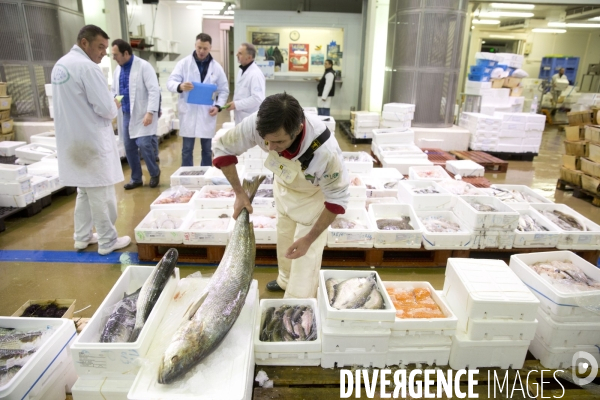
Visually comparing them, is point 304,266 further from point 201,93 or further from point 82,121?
point 201,93

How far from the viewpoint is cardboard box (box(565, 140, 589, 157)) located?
632 cm

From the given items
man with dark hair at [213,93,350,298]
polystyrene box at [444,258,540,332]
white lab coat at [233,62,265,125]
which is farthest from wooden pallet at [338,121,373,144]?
polystyrene box at [444,258,540,332]

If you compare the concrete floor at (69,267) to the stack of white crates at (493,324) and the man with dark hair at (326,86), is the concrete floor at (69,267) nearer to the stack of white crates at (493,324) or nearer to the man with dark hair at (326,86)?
the stack of white crates at (493,324)

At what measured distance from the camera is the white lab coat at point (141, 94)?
5699 millimetres

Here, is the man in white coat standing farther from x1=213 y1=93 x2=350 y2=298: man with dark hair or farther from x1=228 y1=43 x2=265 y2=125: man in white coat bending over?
x1=213 y1=93 x2=350 y2=298: man with dark hair

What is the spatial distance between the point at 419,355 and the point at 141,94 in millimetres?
5226

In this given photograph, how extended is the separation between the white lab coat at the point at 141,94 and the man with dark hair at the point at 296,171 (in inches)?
138

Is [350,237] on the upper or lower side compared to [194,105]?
lower

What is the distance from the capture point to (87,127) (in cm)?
375

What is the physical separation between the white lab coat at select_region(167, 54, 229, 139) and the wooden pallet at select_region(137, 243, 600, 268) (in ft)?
7.68

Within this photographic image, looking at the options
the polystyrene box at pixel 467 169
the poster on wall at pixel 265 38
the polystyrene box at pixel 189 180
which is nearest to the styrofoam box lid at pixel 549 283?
the polystyrene box at pixel 467 169

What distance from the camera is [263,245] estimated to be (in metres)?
4.15

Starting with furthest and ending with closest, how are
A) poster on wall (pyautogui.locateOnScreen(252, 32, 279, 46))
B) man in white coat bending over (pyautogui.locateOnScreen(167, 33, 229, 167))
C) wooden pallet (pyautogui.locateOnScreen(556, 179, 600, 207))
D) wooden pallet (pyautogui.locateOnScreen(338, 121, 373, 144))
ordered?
poster on wall (pyautogui.locateOnScreen(252, 32, 279, 46)) → wooden pallet (pyautogui.locateOnScreen(338, 121, 373, 144)) → wooden pallet (pyautogui.locateOnScreen(556, 179, 600, 207)) → man in white coat bending over (pyautogui.locateOnScreen(167, 33, 229, 167))

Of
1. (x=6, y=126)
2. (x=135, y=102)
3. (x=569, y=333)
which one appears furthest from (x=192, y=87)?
(x=569, y=333)
